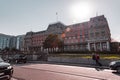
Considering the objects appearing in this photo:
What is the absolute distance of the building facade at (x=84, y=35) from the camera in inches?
2137

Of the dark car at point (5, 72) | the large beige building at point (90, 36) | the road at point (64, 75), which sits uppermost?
the large beige building at point (90, 36)

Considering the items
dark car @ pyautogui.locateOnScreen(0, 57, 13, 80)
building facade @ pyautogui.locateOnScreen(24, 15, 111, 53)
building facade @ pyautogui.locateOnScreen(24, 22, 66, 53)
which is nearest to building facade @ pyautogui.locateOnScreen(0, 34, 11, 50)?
building facade @ pyautogui.locateOnScreen(24, 22, 66, 53)

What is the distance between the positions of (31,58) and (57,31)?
131ft

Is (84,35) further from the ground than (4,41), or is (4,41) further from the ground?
(4,41)

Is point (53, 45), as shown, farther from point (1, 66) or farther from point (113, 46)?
point (1, 66)

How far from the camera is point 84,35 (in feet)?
206

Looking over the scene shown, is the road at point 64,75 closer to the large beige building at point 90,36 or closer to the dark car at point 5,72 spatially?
the dark car at point 5,72

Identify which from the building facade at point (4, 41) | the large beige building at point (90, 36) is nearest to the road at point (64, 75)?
the large beige building at point (90, 36)

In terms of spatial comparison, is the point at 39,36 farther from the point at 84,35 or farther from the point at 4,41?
the point at 4,41

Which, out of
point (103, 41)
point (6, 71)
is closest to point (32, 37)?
point (103, 41)

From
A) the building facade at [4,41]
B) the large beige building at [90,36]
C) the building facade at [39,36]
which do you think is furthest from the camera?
the building facade at [4,41]

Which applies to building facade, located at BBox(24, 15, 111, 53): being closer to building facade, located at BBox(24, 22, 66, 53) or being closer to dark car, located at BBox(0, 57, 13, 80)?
building facade, located at BBox(24, 22, 66, 53)

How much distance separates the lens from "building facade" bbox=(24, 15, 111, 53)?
178 ft

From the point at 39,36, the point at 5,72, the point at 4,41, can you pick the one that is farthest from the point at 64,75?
the point at 4,41
